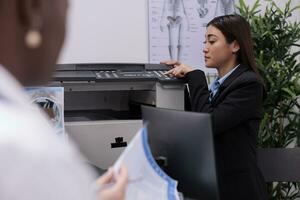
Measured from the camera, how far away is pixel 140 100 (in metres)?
1.79

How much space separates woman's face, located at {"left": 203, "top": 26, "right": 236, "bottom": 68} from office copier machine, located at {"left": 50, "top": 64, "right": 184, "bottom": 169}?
218mm

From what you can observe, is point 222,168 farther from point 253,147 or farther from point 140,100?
point 140,100

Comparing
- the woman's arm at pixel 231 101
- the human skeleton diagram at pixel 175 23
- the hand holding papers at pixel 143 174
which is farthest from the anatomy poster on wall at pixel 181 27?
the hand holding papers at pixel 143 174

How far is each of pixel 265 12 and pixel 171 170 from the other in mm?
1946

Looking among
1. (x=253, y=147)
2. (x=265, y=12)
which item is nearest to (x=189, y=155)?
(x=253, y=147)

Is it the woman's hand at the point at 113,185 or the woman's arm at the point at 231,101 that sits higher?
the woman's hand at the point at 113,185

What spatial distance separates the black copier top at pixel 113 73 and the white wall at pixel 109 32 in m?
0.60

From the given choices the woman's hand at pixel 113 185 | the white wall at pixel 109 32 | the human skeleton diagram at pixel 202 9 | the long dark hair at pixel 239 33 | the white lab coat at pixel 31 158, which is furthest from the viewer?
the human skeleton diagram at pixel 202 9

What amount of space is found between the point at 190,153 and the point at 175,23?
5.70 ft

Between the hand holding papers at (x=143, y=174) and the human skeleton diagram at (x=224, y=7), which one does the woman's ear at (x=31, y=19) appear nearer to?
the hand holding papers at (x=143, y=174)

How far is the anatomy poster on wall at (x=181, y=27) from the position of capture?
2525mm

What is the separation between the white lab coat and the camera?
353 millimetres

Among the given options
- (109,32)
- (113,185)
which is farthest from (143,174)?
(109,32)

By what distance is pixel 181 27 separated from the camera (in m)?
2.61
